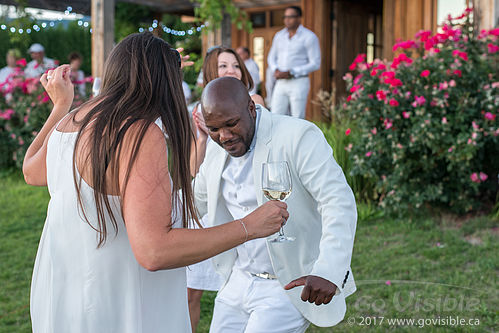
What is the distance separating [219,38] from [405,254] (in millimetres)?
6944

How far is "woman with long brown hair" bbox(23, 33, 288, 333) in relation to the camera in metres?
1.72

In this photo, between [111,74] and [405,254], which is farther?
[405,254]

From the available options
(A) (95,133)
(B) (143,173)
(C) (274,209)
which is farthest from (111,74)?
(C) (274,209)

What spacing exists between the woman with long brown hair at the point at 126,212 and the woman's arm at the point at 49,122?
0.14 m

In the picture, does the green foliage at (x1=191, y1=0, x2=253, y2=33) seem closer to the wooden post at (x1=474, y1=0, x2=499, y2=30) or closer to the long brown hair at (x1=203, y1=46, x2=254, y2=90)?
the wooden post at (x1=474, y1=0, x2=499, y2=30)

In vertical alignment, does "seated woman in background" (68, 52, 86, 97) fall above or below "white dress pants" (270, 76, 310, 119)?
above

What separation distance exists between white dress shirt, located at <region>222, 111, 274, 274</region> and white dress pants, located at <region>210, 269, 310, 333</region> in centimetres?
5

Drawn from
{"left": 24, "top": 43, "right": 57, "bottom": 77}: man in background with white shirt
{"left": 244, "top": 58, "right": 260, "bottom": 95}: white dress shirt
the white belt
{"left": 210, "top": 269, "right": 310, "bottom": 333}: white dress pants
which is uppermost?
{"left": 24, "top": 43, "right": 57, "bottom": 77}: man in background with white shirt

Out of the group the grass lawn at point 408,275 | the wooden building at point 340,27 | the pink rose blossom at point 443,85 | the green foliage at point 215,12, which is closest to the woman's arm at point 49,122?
the grass lawn at point 408,275

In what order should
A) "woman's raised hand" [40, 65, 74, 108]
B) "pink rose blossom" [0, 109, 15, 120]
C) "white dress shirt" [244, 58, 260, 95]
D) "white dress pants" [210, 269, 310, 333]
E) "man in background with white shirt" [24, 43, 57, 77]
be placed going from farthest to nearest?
"man in background with white shirt" [24, 43, 57, 77] < "pink rose blossom" [0, 109, 15, 120] < "white dress shirt" [244, 58, 260, 95] < "white dress pants" [210, 269, 310, 333] < "woman's raised hand" [40, 65, 74, 108]

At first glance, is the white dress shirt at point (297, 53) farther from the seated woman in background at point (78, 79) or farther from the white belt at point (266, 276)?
the white belt at point (266, 276)

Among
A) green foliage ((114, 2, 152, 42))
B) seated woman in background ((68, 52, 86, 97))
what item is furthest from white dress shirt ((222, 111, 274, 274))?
green foliage ((114, 2, 152, 42))

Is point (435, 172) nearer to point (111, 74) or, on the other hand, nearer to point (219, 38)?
Result: point (111, 74)

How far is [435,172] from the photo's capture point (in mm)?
6340
